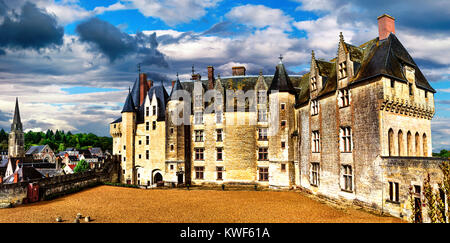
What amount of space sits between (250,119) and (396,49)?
14.9 metres

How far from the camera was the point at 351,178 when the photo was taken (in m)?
19.4

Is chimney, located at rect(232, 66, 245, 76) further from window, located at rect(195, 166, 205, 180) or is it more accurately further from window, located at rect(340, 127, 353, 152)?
window, located at rect(340, 127, 353, 152)

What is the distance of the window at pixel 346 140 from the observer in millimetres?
19672

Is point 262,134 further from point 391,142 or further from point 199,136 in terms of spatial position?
point 391,142

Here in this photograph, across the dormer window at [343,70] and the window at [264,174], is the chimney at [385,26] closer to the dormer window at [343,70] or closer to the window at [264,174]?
the dormer window at [343,70]

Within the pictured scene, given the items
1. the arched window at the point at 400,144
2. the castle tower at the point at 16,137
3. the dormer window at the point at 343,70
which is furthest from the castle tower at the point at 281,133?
the castle tower at the point at 16,137

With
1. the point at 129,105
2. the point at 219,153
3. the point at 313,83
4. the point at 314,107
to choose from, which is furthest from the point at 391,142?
the point at 129,105

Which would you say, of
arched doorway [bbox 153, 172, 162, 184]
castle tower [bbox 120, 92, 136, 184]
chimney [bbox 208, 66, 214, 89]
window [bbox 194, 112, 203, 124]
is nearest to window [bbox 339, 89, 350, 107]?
window [bbox 194, 112, 203, 124]

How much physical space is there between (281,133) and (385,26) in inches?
488

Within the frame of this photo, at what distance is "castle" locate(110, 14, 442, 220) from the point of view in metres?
17.4

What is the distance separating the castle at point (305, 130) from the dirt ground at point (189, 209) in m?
2.14

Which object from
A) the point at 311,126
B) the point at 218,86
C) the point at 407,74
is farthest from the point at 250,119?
the point at 407,74

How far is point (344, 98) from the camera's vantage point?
20219 mm
